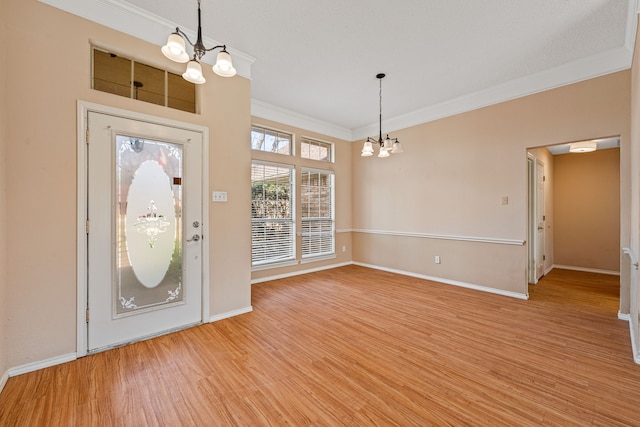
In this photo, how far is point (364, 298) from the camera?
3770mm

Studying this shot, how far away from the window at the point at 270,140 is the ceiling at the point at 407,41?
2.12 feet

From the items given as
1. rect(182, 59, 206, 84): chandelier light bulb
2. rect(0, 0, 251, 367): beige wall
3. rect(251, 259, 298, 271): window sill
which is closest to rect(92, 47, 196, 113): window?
rect(0, 0, 251, 367): beige wall

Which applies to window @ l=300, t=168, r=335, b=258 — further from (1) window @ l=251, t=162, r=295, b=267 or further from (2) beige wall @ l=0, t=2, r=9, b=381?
(2) beige wall @ l=0, t=2, r=9, b=381

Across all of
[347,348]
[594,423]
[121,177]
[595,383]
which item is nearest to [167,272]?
[121,177]

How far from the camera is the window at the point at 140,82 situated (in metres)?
2.42

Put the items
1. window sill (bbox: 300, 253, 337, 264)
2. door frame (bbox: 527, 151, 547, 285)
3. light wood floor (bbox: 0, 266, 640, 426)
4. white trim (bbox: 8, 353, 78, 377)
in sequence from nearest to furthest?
light wood floor (bbox: 0, 266, 640, 426) < white trim (bbox: 8, 353, 78, 377) < door frame (bbox: 527, 151, 547, 285) < window sill (bbox: 300, 253, 337, 264)

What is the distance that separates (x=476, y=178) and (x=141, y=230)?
4.67m

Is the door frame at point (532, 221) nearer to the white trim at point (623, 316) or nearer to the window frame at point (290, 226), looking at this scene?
the white trim at point (623, 316)

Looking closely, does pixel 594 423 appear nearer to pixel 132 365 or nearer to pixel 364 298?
pixel 364 298

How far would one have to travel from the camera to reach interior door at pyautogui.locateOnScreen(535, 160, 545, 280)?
4727 mm

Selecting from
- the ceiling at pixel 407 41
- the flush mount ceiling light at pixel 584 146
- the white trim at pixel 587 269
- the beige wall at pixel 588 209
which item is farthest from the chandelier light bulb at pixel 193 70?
the white trim at pixel 587 269

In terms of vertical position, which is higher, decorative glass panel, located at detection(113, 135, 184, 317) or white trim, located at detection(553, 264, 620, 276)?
decorative glass panel, located at detection(113, 135, 184, 317)

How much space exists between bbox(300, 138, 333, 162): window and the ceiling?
112 centimetres

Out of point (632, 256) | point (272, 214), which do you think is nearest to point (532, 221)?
point (632, 256)
